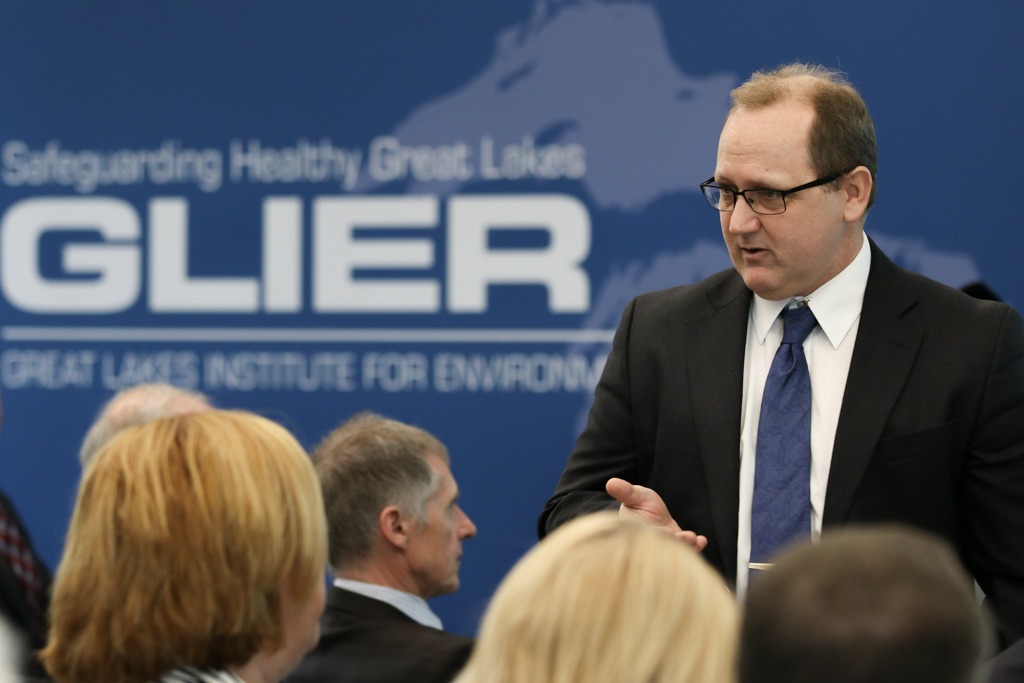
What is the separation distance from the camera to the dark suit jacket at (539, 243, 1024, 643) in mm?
1716

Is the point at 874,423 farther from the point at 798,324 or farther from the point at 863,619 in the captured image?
the point at 863,619

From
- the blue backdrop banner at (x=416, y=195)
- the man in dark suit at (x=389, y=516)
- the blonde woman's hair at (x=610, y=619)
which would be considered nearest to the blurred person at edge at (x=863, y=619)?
the blonde woman's hair at (x=610, y=619)

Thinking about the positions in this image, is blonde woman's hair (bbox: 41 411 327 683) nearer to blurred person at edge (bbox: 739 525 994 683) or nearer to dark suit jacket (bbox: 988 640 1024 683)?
blurred person at edge (bbox: 739 525 994 683)

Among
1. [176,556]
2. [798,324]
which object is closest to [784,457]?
[798,324]

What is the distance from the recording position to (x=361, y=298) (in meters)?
3.51

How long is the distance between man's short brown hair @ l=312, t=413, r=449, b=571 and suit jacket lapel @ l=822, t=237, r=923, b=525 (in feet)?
2.93

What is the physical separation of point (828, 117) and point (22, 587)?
1.73 meters

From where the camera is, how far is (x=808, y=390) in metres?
1.82

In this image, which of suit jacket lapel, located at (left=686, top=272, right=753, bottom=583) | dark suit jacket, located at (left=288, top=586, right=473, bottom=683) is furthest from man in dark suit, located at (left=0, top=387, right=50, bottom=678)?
suit jacket lapel, located at (left=686, top=272, right=753, bottom=583)

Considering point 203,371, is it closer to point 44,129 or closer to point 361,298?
point 361,298

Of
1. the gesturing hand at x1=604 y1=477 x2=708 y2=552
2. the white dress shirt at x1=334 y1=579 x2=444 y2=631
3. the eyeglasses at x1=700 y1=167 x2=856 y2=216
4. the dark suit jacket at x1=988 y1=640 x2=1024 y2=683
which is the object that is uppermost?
the eyeglasses at x1=700 y1=167 x2=856 y2=216

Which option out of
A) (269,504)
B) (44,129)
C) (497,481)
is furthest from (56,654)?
(44,129)

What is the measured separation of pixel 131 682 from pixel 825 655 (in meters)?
0.82

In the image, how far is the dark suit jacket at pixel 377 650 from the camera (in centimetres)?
166
